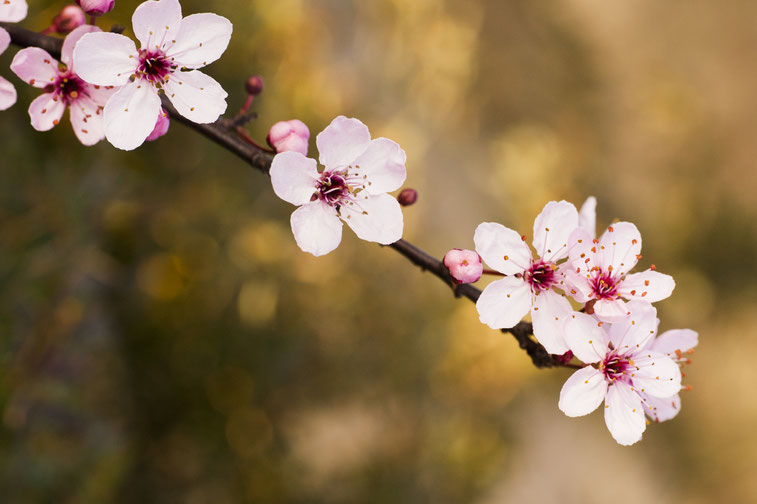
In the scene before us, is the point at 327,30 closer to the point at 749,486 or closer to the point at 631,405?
the point at 631,405

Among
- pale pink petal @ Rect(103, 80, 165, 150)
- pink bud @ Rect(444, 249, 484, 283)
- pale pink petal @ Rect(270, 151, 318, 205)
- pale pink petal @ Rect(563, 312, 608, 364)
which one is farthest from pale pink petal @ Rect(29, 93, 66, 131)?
pale pink petal @ Rect(563, 312, 608, 364)

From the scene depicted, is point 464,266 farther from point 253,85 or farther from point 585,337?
point 253,85

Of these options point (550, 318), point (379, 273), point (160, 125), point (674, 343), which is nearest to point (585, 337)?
point (550, 318)

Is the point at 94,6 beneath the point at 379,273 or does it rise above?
above

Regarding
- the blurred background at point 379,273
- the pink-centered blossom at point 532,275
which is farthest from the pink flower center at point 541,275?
the blurred background at point 379,273

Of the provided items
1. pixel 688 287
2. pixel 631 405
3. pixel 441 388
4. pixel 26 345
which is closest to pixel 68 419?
pixel 26 345
